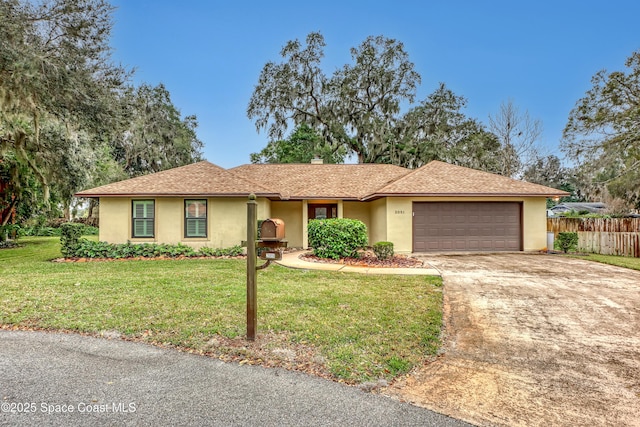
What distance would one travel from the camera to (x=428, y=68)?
87.9 feet

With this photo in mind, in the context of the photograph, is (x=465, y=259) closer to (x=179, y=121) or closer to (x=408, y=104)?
(x=408, y=104)

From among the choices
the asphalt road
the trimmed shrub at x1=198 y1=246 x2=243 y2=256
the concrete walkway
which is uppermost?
the trimmed shrub at x1=198 y1=246 x2=243 y2=256

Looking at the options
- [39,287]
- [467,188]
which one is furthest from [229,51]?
[39,287]

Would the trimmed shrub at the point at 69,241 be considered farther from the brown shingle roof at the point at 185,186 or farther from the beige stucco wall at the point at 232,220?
the brown shingle roof at the point at 185,186

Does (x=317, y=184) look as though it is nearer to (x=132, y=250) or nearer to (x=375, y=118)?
(x=132, y=250)

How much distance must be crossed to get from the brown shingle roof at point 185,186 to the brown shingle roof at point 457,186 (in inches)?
201

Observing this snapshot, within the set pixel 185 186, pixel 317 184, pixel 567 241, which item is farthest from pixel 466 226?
pixel 185 186

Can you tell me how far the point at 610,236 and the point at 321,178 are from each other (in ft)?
40.1

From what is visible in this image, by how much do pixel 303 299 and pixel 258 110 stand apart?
78.5 ft

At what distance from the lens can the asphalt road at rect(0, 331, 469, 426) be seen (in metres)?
2.54

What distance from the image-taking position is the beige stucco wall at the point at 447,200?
13.1 m

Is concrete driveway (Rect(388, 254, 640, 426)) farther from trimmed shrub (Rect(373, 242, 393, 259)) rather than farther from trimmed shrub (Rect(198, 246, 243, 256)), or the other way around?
trimmed shrub (Rect(198, 246, 243, 256))

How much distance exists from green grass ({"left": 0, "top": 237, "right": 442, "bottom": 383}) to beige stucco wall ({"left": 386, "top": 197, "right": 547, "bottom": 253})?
5.17 meters

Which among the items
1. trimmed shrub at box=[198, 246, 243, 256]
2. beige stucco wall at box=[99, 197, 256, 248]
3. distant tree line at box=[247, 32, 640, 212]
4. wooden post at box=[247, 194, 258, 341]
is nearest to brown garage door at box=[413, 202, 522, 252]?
trimmed shrub at box=[198, 246, 243, 256]
